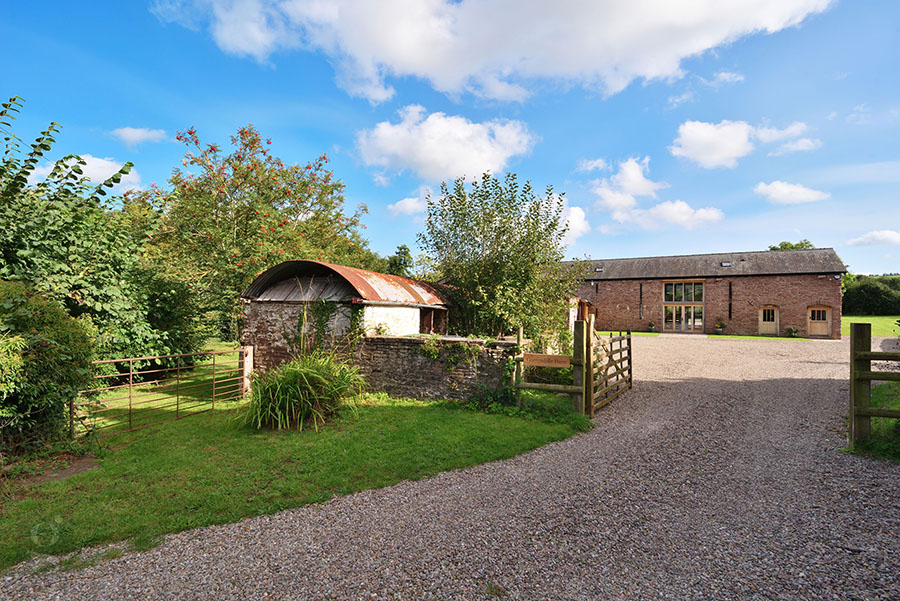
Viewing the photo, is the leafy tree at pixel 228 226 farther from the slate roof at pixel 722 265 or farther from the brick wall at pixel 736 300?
the brick wall at pixel 736 300

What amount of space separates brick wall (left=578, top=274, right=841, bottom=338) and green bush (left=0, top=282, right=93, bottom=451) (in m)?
33.4

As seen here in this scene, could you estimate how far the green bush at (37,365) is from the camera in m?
5.32

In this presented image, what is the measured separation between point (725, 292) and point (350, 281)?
31.9 metres

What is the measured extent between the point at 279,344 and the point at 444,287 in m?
5.90

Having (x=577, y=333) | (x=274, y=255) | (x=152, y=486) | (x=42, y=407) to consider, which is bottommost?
(x=152, y=486)

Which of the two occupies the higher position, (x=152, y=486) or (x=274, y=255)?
(x=274, y=255)

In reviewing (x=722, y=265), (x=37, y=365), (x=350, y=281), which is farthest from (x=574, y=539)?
(x=722, y=265)

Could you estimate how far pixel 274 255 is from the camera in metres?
13.4

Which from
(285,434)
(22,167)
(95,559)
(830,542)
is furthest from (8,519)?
(830,542)

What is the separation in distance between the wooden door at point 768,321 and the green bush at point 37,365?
1470 inches

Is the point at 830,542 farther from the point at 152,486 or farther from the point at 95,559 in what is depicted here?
the point at 152,486

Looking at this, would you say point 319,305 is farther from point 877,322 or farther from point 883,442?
point 877,322

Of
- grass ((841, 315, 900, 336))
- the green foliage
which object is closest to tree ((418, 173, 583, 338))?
grass ((841, 315, 900, 336))

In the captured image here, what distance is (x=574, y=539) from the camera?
3.89m
